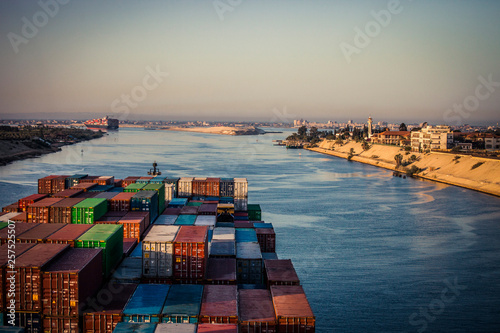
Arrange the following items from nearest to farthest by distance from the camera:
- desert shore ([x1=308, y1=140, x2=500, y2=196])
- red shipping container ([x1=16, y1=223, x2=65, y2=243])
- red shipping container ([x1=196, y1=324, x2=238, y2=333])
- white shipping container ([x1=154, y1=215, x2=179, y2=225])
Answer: red shipping container ([x1=196, y1=324, x2=238, y2=333])
red shipping container ([x1=16, y1=223, x2=65, y2=243])
white shipping container ([x1=154, y1=215, x2=179, y2=225])
desert shore ([x1=308, y1=140, x2=500, y2=196])

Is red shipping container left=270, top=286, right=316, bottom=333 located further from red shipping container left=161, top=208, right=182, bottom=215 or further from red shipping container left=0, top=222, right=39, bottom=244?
red shipping container left=161, top=208, right=182, bottom=215

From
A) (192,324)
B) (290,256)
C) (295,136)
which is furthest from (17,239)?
(295,136)

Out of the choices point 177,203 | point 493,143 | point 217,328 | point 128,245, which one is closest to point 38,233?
point 128,245

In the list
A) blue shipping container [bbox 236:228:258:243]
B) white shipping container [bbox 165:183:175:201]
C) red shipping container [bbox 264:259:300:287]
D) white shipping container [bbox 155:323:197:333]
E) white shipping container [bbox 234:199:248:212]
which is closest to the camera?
white shipping container [bbox 155:323:197:333]

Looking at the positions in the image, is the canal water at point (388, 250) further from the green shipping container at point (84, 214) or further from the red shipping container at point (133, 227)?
the green shipping container at point (84, 214)

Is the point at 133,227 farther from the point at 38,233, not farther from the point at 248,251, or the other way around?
the point at 248,251

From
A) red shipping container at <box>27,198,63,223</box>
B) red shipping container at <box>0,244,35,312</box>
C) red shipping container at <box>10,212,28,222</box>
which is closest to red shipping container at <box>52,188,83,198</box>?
red shipping container at <box>10,212,28,222</box>
